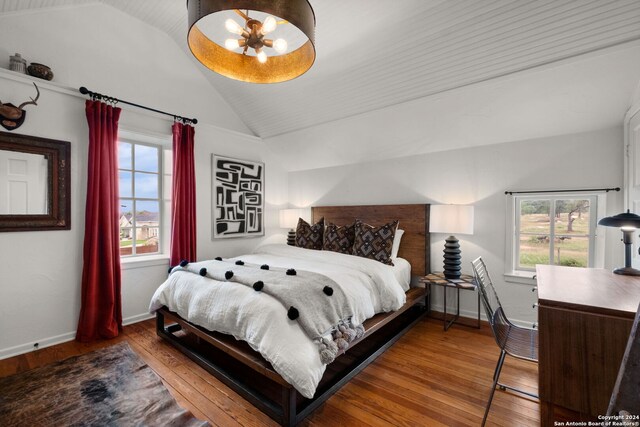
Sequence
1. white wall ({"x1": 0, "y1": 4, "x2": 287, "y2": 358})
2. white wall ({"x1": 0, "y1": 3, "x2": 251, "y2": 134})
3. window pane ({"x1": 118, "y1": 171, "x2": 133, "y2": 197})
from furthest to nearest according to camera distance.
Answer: window pane ({"x1": 118, "y1": 171, "x2": 133, "y2": 197}) → white wall ({"x1": 0, "y1": 3, "x2": 251, "y2": 134}) → white wall ({"x1": 0, "y1": 4, "x2": 287, "y2": 358})

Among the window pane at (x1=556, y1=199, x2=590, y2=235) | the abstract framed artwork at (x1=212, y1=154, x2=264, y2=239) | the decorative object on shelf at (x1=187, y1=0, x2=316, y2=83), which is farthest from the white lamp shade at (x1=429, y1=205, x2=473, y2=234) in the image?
the abstract framed artwork at (x1=212, y1=154, x2=264, y2=239)

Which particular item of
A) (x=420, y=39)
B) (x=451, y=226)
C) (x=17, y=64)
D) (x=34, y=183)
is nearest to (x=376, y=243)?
(x=451, y=226)

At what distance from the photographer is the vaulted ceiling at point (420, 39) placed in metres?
1.90

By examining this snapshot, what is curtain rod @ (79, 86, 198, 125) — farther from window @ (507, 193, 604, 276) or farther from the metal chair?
window @ (507, 193, 604, 276)

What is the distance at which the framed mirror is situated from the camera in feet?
7.68

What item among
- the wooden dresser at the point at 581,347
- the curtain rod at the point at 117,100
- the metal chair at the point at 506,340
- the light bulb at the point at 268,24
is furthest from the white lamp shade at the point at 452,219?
the curtain rod at the point at 117,100

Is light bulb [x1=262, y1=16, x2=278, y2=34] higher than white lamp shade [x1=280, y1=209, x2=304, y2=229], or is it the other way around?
light bulb [x1=262, y1=16, x2=278, y2=34]

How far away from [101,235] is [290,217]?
2.38m

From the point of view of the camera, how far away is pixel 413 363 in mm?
2268

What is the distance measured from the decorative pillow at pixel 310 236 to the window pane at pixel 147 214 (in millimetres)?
1799

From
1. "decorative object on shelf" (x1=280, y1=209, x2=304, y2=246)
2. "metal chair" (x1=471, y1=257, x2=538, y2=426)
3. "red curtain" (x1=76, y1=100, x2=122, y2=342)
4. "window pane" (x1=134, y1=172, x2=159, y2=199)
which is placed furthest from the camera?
"decorative object on shelf" (x1=280, y1=209, x2=304, y2=246)

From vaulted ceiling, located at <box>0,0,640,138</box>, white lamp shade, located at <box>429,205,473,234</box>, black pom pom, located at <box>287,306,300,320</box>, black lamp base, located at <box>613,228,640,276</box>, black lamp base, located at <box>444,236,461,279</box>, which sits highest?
vaulted ceiling, located at <box>0,0,640,138</box>

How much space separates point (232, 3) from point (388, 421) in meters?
2.29

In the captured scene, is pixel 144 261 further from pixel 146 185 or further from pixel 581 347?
pixel 581 347
